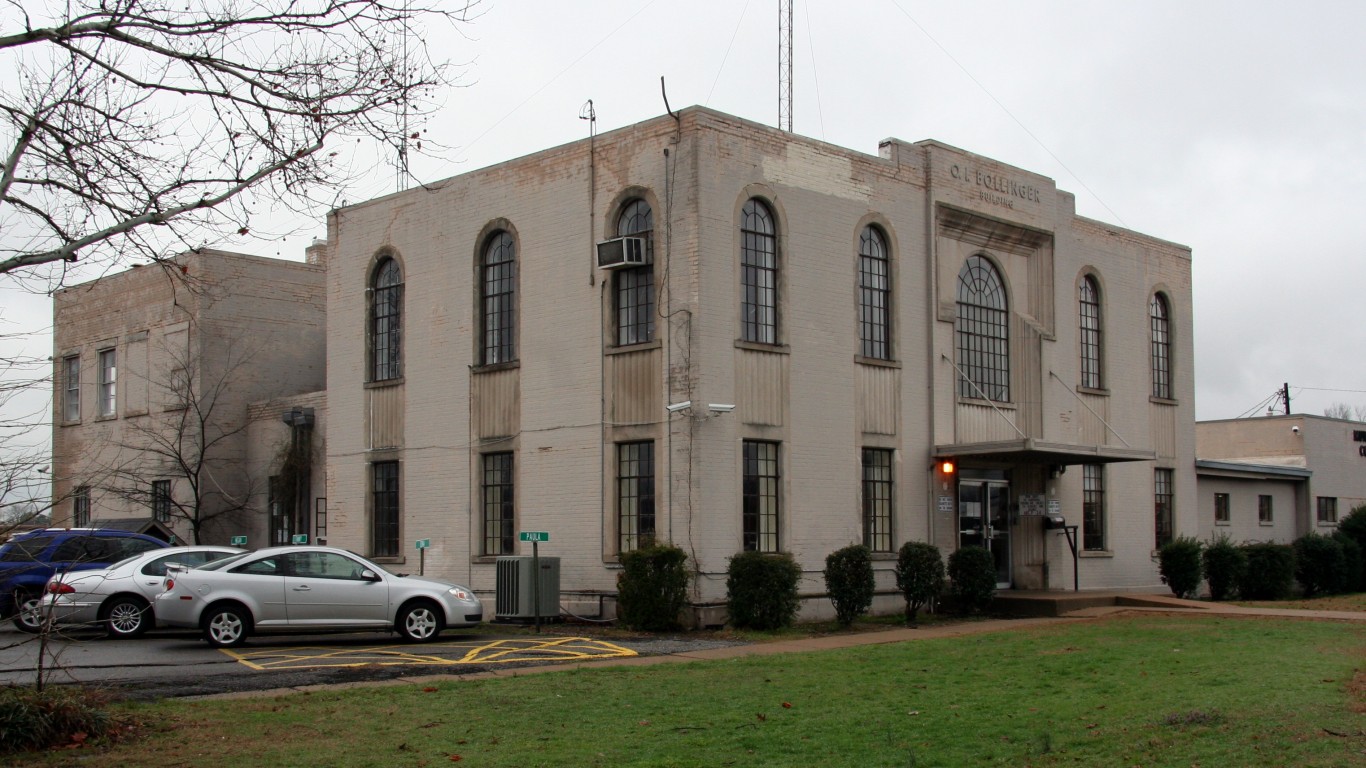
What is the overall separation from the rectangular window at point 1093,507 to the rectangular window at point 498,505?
1269 centimetres

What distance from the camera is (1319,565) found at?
33.9m

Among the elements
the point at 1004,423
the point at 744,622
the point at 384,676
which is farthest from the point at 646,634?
the point at 1004,423

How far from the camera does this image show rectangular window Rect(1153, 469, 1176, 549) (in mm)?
32625

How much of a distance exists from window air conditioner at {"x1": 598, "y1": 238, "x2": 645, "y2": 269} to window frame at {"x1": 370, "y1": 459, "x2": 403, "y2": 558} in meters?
7.26

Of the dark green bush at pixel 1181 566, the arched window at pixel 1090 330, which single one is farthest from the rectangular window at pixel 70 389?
the dark green bush at pixel 1181 566

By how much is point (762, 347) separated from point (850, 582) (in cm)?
414

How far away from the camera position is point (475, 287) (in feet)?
86.1

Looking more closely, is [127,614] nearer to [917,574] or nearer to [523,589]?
[523,589]

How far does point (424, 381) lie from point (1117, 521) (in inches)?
611

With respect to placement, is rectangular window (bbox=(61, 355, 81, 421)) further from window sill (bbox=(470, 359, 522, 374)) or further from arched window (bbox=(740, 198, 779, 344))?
arched window (bbox=(740, 198, 779, 344))

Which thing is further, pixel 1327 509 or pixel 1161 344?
pixel 1327 509

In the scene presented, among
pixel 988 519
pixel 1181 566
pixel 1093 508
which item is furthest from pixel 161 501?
pixel 1181 566

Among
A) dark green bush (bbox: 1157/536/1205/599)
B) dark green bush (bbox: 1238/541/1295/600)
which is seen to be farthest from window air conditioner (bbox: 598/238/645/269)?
dark green bush (bbox: 1238/541/1295/600)

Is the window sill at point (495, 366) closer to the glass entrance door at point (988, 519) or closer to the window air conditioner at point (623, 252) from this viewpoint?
the window air conditioner at point (623, 252)
